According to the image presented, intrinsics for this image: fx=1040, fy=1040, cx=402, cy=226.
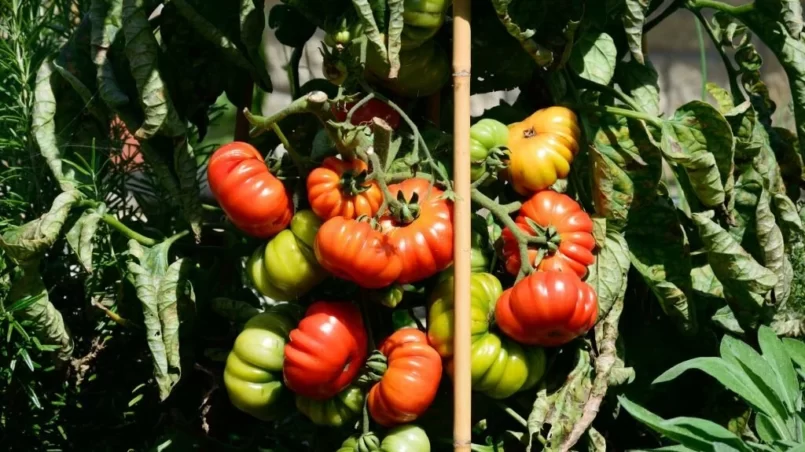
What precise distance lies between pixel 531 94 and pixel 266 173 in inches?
19.1

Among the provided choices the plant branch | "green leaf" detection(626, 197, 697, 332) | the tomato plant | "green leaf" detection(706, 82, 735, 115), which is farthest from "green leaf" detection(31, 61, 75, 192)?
"green leaf" detection(706, 82, 735, 115)

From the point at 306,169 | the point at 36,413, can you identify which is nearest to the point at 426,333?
the point at 306,169

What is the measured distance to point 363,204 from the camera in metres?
1.33

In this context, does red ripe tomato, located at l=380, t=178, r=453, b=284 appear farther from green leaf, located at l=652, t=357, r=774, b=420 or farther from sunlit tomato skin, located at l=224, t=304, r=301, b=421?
green leaf, located at l=652, t=357, r=774, b=420

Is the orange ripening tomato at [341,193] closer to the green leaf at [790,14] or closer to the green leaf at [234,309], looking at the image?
the green leaf at [234,309]

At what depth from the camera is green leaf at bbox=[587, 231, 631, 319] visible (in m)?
1.46

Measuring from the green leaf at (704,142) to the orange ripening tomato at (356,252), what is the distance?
470mm

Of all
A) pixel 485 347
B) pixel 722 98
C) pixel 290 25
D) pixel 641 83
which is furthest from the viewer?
pixel 722 98

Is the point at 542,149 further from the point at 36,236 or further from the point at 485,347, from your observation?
the point at 36,236

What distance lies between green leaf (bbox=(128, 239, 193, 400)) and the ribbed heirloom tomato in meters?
0.16

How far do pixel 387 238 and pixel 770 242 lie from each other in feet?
2.06

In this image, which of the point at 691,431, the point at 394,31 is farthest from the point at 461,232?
the point at 691,431

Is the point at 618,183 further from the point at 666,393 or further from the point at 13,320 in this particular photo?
the point at 13,320

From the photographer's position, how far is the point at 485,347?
1.36 meters
